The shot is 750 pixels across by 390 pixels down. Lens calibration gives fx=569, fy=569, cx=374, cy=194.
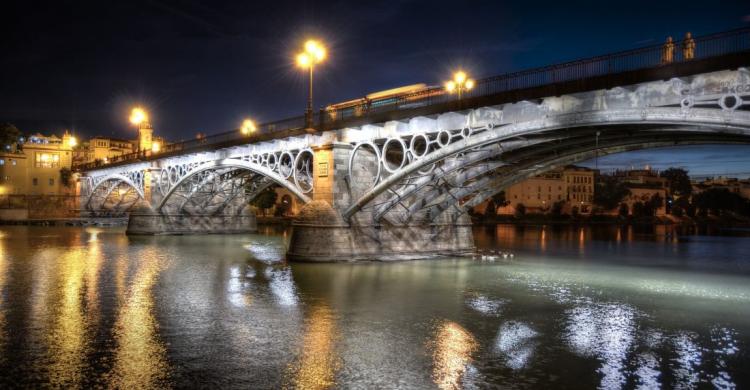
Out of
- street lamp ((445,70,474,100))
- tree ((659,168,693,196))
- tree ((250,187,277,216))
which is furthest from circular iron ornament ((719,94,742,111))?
tree ((659,168,693,196))

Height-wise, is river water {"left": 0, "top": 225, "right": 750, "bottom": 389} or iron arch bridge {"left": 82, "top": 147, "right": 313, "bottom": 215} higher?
iron arch bridge {"left": 82, "top": 147, "right": 313, "bottom": 215}

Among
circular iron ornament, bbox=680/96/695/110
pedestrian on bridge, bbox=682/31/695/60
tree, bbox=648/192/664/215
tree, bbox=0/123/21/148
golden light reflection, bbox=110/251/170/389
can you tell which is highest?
tree, bbox=0/123/21/148

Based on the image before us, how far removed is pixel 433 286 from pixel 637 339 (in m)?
8.92

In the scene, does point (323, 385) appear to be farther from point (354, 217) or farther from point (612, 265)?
point (612, 265)

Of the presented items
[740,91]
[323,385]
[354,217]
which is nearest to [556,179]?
[354,217]

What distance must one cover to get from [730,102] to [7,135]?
116028 millimetres

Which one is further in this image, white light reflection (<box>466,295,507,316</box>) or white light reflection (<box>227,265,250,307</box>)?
white light reflection (<box>227,265,250,307</box>)

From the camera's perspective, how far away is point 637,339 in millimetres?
12594

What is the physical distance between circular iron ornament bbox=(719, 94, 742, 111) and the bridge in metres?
0.03

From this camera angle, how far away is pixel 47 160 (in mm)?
102062

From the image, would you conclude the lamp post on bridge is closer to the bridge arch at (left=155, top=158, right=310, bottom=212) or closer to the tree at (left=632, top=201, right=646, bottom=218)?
the bridge arch at (left=155, top=158, right=310, bottom=212)

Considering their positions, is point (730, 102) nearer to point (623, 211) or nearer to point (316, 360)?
point (316, 360)

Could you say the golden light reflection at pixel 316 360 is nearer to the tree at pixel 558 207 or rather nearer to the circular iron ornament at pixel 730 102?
the circular iron ornament at pixel 730 102

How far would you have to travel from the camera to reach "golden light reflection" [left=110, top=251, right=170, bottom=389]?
366 inches
